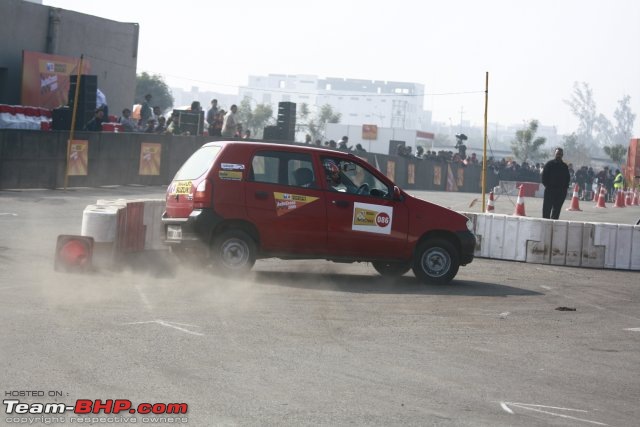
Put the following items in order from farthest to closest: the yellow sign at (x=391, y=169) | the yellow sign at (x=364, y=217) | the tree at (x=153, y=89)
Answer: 1. the tree at (x=153, y=89)
2. the yellow sign at (x=391, y=169)
3. the yellow sign at (x=364, y=217)

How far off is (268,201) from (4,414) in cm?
755

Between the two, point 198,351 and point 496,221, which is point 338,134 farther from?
point 198,351

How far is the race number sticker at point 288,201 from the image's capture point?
1365 cm

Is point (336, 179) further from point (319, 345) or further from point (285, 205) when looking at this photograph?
point (319, 345)

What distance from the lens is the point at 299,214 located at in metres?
13.7

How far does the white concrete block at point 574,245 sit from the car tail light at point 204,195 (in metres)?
7.11

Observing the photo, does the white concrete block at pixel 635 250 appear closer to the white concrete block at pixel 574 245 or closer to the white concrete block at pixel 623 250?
the white concrete block at pixel 623 250

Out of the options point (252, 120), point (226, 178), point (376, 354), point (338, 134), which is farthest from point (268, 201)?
point (252, 120)

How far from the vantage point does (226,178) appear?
13.5 meters

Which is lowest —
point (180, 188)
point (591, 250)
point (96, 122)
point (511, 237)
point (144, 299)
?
point (144, 299)

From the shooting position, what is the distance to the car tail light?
1343 cm

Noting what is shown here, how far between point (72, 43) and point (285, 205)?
29.3 m

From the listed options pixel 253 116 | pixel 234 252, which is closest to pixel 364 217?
pixel 234 252

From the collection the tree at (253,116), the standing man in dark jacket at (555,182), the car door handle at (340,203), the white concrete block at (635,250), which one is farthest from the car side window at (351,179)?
the tree at (253,116)
